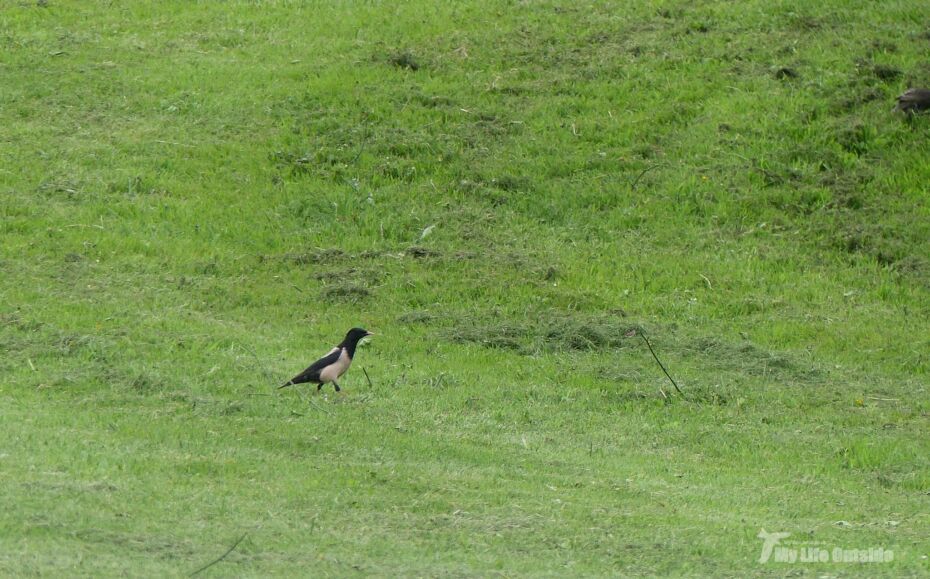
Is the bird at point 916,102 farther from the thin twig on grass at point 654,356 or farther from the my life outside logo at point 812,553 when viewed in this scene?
the my life outside logo at point 812,553

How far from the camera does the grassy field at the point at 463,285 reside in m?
7.55

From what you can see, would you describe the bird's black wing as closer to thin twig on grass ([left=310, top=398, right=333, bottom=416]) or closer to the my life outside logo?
thin twig on grass ([left=310, top=398, right=333, bottom=416])

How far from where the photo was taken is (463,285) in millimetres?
13461

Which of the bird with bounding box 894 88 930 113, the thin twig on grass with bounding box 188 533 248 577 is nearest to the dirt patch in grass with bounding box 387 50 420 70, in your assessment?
the bird with bounding box 894 88 930 113

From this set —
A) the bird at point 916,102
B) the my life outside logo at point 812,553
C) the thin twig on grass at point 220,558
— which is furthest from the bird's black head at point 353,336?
the bird at point 916,102

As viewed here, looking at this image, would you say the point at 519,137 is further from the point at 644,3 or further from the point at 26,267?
the point at 26,267

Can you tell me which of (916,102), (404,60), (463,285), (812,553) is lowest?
(463,285)

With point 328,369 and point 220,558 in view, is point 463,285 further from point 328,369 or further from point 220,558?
point 220,558

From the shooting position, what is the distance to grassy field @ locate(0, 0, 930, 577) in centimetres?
755

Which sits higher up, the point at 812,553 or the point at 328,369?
the point at 328,369

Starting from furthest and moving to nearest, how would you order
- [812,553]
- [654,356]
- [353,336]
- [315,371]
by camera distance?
[654,356] < [353,336] < [315,371] < [812,553]

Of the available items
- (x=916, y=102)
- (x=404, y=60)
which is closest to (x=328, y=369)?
(x=404, y=60)

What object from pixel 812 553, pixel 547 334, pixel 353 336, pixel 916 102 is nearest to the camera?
pixel 812 553

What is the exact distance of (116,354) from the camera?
10.5 metres
